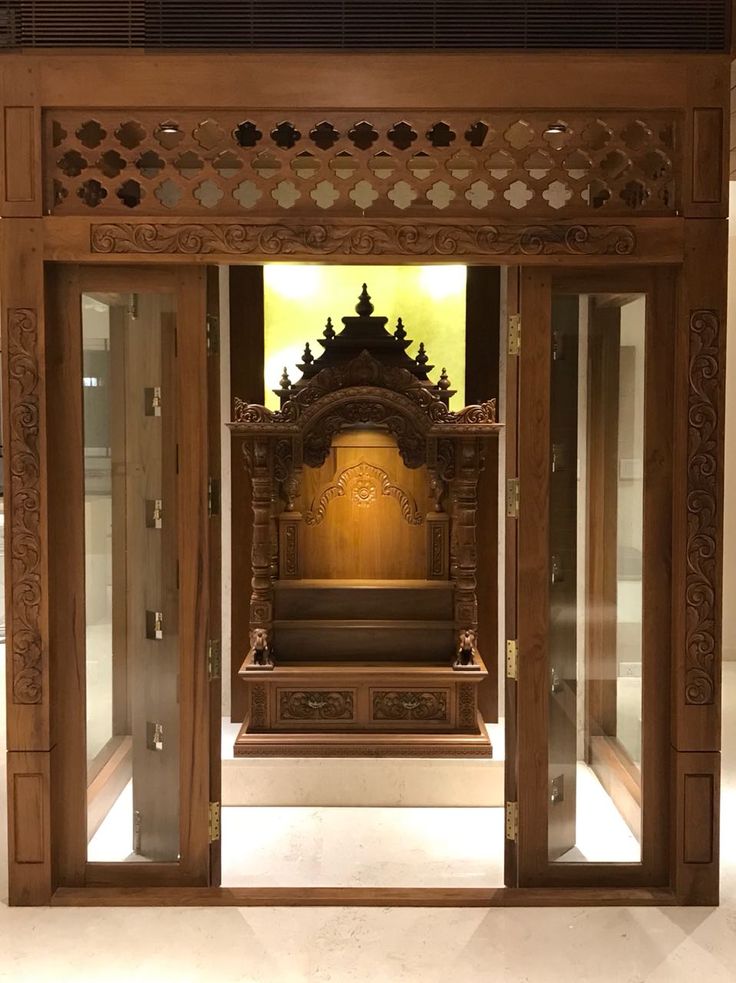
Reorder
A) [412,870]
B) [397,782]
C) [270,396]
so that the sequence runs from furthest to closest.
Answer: [270,396], [397,782], [412,870]

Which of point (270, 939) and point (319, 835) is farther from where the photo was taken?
point (319, 835)

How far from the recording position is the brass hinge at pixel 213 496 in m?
3.10

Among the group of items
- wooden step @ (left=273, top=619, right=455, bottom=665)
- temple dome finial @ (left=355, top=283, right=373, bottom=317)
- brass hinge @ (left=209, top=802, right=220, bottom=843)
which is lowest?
brass hinge @ (left=209, top=802, right=220, bottom=843)

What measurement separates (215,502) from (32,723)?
87 centimetres

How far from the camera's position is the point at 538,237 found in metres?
2.94

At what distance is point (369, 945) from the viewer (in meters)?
2.80

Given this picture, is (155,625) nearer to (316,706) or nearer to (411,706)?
(316,706)

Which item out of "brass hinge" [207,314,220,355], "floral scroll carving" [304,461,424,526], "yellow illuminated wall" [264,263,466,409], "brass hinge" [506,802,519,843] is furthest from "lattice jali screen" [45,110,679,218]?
"yellow illuminated wall" [264,263,466,409]

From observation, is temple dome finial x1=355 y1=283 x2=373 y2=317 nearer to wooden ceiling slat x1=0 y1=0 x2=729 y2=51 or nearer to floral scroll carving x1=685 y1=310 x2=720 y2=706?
wooden ceiling slat x1=0 y1=0 x2=729 y2=51

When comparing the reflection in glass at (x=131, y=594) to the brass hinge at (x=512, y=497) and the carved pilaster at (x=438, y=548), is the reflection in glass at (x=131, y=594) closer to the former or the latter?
the brass hinge at (x=512, y=497)

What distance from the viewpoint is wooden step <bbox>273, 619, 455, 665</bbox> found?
183 inches

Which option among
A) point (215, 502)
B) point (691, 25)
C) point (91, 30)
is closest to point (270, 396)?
point (215, 502)

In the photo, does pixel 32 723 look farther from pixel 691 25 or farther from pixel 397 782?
pixel 691 25

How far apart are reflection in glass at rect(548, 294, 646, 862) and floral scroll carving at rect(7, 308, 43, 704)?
1593 mm
